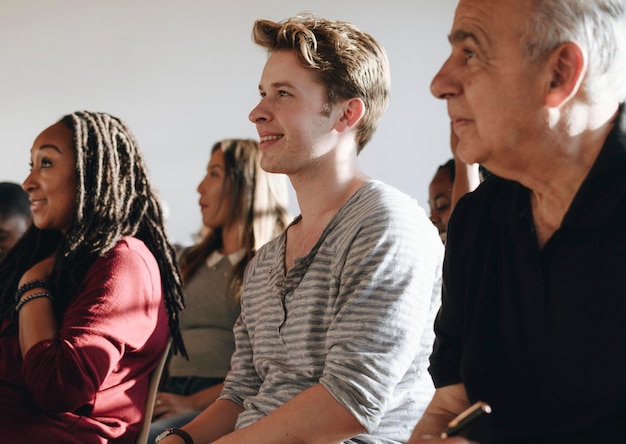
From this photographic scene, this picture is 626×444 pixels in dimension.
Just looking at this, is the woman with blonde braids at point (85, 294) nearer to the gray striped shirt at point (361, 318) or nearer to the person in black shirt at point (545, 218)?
the gray striped shirt at point (361, 318)

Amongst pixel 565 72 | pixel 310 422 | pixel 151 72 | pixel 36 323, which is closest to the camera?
pixel 565 72

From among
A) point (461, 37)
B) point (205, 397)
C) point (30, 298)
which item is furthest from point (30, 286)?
point (461, 37)

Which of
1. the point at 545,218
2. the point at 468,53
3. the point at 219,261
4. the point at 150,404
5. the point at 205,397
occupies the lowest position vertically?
the point at 205,397

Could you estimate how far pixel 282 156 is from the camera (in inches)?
71.4

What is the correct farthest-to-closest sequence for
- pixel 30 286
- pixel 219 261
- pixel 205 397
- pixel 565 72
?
1. pixel 219 261
2. pixel 205 397
3. pixel 30 286
4. pixel 565 72

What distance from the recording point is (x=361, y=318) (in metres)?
1.51

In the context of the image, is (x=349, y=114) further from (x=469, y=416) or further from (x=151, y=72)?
(x=151, y=72)

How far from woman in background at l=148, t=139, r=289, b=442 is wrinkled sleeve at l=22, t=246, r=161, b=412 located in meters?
0.75

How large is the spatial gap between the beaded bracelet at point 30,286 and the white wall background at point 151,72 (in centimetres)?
197

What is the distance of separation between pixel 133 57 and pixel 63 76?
454mm

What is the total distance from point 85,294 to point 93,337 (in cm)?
14

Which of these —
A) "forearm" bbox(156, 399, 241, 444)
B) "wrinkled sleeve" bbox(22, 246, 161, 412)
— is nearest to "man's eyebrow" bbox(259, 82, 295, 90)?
"wrinkled sleeve" bbox(22, 246, 161, 412)

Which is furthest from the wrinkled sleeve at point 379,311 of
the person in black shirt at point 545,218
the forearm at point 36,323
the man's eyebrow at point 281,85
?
the forearm at point 36,323

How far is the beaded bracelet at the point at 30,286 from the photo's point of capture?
83.1 inches
